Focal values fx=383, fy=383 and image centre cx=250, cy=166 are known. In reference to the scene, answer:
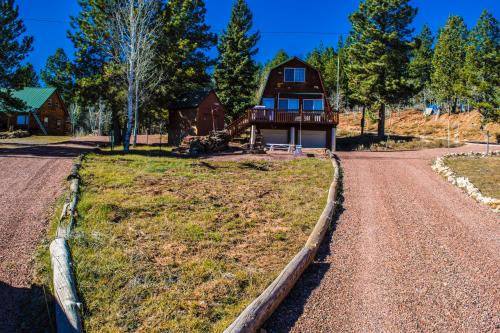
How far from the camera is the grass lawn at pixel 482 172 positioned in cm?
1266

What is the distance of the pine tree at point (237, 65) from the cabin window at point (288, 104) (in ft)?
18.9

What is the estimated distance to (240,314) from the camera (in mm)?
5320

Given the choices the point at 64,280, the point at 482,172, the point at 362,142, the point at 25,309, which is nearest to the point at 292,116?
the point at 362,142

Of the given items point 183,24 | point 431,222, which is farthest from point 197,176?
point 183,24

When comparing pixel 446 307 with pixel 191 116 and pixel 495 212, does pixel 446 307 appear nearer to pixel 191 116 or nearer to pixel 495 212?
pixel 495 212

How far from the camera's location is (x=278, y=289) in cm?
600

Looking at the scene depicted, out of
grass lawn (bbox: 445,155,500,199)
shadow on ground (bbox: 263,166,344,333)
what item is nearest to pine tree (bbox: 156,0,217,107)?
grass lawn (bbox: 445,155,500,199)

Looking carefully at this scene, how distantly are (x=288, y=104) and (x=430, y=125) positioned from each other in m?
32.5

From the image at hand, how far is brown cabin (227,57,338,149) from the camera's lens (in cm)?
2975

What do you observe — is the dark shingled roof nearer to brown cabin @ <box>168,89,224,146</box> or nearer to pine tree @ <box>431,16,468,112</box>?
brown cabin @ <box>168,89,224,146</box>

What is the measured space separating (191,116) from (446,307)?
1159 inches

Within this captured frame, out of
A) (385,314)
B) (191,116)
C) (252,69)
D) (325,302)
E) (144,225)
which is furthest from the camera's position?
(252,69)

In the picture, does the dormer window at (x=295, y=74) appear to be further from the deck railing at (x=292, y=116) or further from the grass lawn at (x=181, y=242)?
the grass lawn at (x=181, y=242)

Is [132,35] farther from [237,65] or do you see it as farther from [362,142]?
[362,142]
